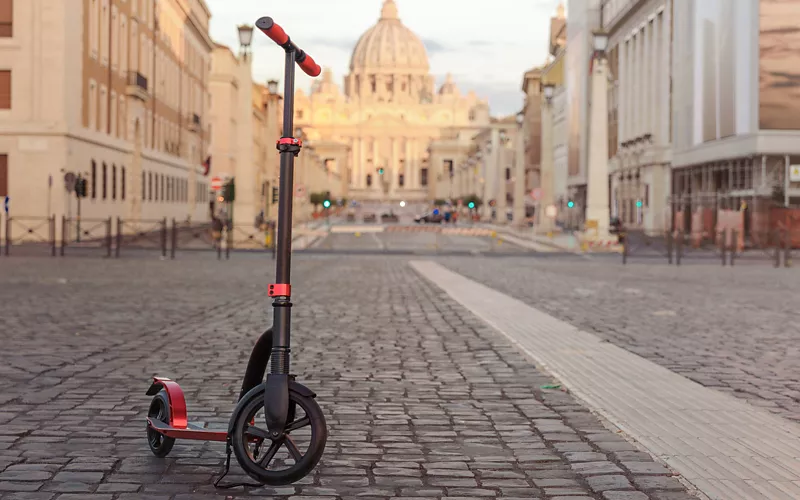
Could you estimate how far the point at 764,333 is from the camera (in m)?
12.1

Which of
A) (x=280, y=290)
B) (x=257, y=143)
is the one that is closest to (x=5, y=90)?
(x=280, y=290)

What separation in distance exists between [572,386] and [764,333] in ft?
15.5

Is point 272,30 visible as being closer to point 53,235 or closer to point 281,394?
point 281,394

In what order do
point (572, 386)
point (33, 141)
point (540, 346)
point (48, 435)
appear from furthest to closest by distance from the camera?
point (33, 141) → point (540, 346) → point (572, 386) → point (48, 435)

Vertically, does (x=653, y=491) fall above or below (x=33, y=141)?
below

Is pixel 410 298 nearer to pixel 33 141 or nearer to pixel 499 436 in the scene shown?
pixel 499 436

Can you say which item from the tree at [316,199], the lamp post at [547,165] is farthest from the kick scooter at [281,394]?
the tree at [316,199]

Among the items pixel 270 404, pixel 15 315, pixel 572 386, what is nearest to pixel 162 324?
pixel 15 315

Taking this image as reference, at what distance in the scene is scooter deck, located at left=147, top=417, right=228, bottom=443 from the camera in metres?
5.41

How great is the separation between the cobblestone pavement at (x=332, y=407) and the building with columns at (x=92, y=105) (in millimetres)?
26550

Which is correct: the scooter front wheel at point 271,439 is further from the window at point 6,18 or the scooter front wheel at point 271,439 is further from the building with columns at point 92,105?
the window at point 6,18

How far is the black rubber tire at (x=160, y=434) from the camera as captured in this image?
5691 mm

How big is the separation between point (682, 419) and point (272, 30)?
357cm

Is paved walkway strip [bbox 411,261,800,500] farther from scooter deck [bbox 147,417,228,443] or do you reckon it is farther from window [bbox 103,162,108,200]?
window [bbox 103,162,108,200]
